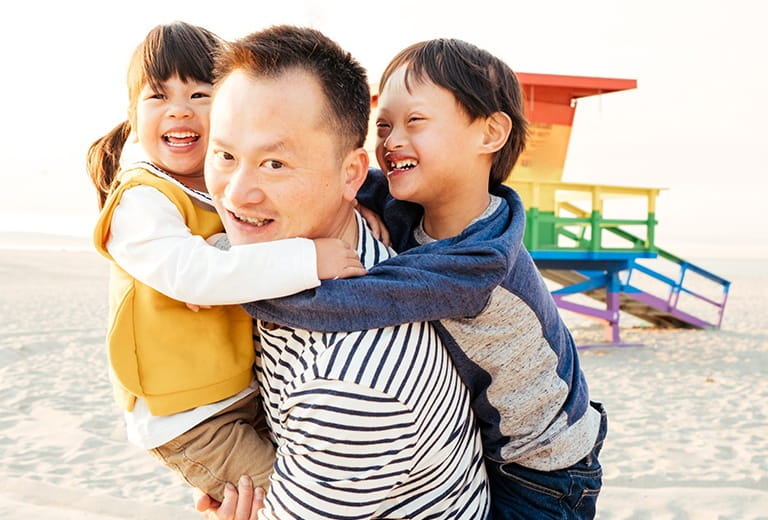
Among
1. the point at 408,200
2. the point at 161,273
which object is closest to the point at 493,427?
the point at 408,200

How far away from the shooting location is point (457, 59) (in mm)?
1969

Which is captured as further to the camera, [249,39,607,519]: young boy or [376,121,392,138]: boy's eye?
[376,121,392,138]: boy's eye

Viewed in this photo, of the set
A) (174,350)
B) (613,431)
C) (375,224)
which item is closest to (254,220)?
(174,350)

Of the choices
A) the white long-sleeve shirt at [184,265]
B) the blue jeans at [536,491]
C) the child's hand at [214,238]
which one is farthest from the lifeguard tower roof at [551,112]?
the white long-sleeve shirt at [184,265]

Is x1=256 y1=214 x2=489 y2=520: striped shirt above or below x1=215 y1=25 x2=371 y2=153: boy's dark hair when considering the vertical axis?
below

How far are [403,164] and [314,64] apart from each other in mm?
566

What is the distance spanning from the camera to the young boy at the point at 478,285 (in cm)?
148

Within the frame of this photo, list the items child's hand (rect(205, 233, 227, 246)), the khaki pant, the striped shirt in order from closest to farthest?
the striped shirt → the khaki pant → child's hand (rect(205, 233, 227, 246))

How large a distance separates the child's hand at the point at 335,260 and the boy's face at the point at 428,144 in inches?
18.9

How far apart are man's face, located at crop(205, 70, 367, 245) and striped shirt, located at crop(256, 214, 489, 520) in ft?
0.85

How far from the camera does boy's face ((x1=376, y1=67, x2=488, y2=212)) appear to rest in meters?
1.96

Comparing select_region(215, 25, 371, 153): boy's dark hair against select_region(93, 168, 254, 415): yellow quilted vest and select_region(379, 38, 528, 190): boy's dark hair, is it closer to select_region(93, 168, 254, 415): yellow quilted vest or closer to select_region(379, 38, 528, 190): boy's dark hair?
select_region(379, 38, 528, 190): boy's dark hair

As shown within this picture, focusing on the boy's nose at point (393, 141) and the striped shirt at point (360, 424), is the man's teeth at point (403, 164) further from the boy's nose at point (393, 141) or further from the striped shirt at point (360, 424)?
the striped shirt at point (360, 424)

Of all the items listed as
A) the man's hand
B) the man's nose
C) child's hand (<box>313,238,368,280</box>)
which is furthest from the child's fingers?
the man's nose
